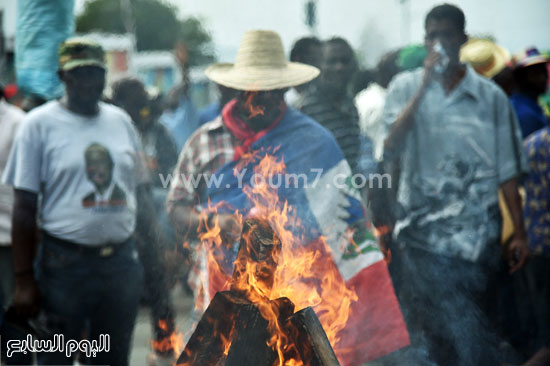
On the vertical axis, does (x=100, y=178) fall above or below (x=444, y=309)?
above

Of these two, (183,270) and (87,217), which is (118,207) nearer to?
(87,217)

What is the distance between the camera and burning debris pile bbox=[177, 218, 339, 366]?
221cm

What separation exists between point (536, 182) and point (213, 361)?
2.99 metres

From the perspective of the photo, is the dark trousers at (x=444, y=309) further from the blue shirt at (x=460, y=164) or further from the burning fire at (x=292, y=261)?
the burning fire at (x=292, y=261)

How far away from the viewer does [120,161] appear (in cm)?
344

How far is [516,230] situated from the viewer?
382cm

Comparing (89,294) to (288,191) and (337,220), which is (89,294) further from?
(337,220)

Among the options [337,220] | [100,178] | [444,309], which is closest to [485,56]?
[444,309]

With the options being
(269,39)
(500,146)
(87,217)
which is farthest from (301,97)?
(87,217)

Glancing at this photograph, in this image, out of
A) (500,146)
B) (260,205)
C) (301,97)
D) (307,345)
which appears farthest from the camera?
(301,97)

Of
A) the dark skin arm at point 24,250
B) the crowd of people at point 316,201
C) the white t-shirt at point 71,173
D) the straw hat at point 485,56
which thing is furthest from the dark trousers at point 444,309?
the straw hat at point 485,56

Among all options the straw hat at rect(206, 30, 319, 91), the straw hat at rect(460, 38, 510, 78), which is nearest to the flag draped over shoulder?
the straw hat at rect(206, 30, 319, 91)

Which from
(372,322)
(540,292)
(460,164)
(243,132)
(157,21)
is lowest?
(540,292)

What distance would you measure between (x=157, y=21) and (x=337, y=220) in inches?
152
